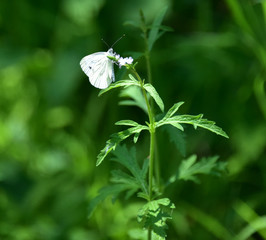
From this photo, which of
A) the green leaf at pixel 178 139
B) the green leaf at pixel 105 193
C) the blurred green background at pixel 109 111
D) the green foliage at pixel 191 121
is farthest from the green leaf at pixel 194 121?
the blurred green background at pixel 109 111

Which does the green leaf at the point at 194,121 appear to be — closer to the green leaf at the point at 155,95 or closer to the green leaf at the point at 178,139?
the green leaf at the point at 155,95

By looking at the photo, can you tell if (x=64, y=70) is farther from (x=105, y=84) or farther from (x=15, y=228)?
(x=105, y=84)

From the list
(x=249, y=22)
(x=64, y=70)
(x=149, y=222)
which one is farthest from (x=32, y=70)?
(x=149, y=222)

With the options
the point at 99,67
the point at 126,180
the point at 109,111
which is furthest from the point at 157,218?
the point at 109,111

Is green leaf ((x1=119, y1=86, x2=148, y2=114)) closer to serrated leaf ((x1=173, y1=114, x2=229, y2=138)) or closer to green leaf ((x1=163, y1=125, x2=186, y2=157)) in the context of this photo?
green leaf ((x1=163, y1=125, x2=186, y2=157))

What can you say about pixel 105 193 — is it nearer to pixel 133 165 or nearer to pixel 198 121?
pixel 133 165

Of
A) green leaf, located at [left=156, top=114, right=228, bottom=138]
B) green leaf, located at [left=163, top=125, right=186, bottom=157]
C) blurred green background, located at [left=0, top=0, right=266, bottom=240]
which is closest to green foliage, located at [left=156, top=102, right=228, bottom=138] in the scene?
green leaf, located at [left=156, top=114, right=228, bottom=138]
